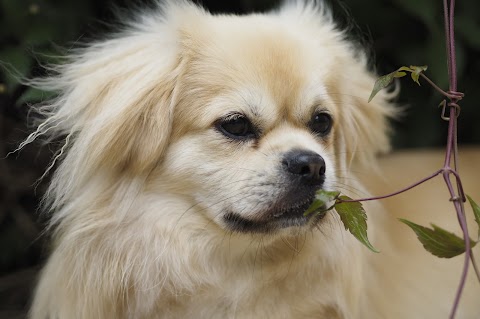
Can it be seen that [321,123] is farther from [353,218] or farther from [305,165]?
[353,218]

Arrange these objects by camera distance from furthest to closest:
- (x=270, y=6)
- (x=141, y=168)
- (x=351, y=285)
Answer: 1. (x=270, y=6)
2. (x=351, y=285)
3. (x=141, y=168)

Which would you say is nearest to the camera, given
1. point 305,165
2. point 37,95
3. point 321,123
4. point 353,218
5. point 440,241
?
point 440,241

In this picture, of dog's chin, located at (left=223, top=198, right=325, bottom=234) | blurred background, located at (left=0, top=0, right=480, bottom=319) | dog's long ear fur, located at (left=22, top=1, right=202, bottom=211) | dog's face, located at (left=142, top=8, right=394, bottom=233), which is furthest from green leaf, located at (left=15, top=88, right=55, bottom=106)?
dog's chin, located at (left=223, top=198, right=325, bottom=234)

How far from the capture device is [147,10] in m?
2.54

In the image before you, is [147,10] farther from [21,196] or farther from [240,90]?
[21,196]

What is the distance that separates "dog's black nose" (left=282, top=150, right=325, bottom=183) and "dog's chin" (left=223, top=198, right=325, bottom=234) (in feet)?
0.27

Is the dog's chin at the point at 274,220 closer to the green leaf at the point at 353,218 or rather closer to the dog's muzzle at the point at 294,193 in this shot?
the dog's muzzle at the point at 294,193

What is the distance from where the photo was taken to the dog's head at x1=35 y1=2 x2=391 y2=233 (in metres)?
1.95

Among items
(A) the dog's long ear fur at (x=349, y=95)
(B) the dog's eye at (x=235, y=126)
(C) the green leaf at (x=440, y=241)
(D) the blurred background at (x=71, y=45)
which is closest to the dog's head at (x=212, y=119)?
(B) the dog's eye at (x=235, y=126)

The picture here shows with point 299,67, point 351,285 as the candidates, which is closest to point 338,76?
point 299,67

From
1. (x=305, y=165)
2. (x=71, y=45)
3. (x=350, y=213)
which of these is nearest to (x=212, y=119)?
(x=305, y=165)

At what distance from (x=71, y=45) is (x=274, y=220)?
4.07 feet

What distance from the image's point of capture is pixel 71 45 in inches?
106

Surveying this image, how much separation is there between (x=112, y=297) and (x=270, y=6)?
62.8 inches
